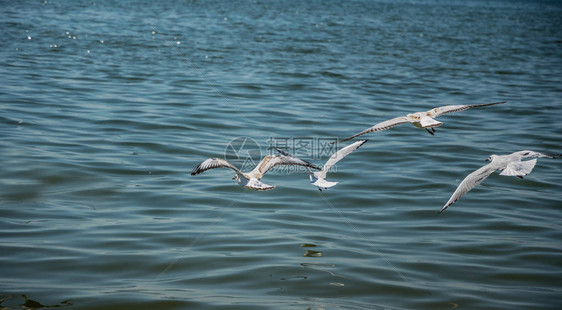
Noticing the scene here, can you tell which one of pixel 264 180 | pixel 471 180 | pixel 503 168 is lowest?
pixel 264 180

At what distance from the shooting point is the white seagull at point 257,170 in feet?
27.5

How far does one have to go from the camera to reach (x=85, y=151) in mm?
12969

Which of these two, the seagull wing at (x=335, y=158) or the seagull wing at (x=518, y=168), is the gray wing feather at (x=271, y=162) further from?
the seagull wing at (x=518, y=168)

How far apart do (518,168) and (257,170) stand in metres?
3.58

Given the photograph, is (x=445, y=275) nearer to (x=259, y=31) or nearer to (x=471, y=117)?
(x=471, y=117)

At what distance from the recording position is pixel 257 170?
912 cm

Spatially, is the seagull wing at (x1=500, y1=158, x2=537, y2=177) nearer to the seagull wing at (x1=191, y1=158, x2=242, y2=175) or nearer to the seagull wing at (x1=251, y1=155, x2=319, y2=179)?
the seagull wing at (x1=251, y1=155, x2=319, y2=179)

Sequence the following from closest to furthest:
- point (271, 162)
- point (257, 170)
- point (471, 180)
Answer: point (471, 180), point (257, 170), point (271, 162)

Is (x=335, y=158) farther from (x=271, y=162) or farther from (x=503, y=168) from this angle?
(x=503, y=168)

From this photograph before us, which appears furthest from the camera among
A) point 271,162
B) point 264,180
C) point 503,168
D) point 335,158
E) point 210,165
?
point 264,180

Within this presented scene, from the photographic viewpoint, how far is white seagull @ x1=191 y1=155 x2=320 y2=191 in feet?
27.5

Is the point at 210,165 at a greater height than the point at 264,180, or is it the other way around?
the point at 210,165

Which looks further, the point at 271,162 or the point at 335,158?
the point at 335,158

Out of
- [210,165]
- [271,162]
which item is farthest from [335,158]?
→ [210,165]
